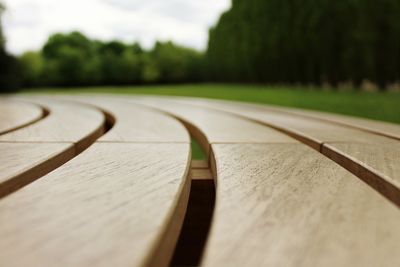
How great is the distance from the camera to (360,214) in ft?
2.03

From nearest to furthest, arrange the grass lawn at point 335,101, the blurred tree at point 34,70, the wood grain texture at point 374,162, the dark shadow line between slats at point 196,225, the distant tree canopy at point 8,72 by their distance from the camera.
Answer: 1. the wood grain texture at point 374,162
2. the dark shadow line between slats at point 196,225
3. the grass lawn at point 335,101
4. the distant tree canopy at point 8,72
5. the blurred tree at point 34,70

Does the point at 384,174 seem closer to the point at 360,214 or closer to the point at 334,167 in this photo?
the point at 334,167

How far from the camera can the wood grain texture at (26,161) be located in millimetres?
813

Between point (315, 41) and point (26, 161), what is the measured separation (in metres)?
13.3

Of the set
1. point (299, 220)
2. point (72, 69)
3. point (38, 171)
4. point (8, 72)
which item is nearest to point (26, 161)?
point (38, 171)

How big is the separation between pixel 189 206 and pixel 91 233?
20.4 inches

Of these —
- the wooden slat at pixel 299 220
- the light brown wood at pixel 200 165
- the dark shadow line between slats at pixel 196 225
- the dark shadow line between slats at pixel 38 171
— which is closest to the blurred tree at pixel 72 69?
the dark shadow line between slats at pixel 38 171

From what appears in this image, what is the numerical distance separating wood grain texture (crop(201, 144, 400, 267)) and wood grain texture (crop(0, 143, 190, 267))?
82 mm

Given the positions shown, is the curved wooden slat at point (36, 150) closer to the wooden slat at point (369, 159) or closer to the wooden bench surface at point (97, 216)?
the wooden bench surface at point (97, 216)

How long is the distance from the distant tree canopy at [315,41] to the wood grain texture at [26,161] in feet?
34.4

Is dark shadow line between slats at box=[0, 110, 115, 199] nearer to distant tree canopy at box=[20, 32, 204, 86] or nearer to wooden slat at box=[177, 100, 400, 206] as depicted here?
wooden slat at box=[177, 100, 400, 206]

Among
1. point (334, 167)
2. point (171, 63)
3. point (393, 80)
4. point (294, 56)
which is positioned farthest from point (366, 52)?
point (171, 63)

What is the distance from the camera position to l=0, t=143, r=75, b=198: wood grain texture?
0.81m

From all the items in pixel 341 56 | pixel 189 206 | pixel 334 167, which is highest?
pixel 341 56
